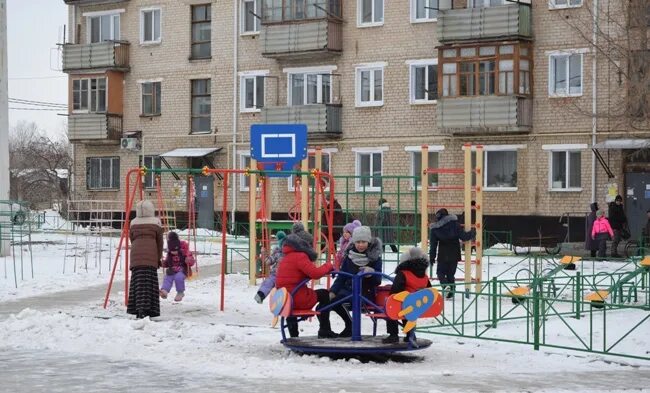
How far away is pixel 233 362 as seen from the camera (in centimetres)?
1170

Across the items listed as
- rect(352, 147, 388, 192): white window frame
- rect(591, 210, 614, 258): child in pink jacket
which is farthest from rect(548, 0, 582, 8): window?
rect(591, 210, 614, 258): child in pink jacket

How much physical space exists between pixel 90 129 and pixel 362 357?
30045mm

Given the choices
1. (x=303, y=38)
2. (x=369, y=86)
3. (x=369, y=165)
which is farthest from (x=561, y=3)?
(x=303, y=38)

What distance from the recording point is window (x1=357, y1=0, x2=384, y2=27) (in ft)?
117

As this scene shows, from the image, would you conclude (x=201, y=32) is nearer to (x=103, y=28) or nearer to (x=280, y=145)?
(x=103, y=28)

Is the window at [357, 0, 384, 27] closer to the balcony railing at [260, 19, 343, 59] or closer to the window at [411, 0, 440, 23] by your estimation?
the balcony railing at [260, 19, 343, 59]

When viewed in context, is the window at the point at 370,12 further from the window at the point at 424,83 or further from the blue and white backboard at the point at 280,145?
the blue and white backboard at the point at 280,145

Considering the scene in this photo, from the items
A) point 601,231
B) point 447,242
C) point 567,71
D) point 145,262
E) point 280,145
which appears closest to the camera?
point 145,262

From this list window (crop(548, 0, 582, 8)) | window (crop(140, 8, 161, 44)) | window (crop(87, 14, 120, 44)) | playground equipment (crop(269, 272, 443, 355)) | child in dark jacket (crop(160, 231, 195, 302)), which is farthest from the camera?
window (crop(87, 14, 120, 44))

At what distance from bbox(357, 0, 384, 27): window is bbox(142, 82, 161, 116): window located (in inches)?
312

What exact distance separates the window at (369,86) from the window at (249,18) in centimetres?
410

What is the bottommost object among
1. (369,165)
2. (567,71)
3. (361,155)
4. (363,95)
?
(369,165)

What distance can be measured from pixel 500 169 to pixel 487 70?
2830mm

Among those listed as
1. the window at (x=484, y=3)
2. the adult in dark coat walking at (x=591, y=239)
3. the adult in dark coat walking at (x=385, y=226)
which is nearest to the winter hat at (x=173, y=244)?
the adult in dark coat walking at (x=385, y=226)
